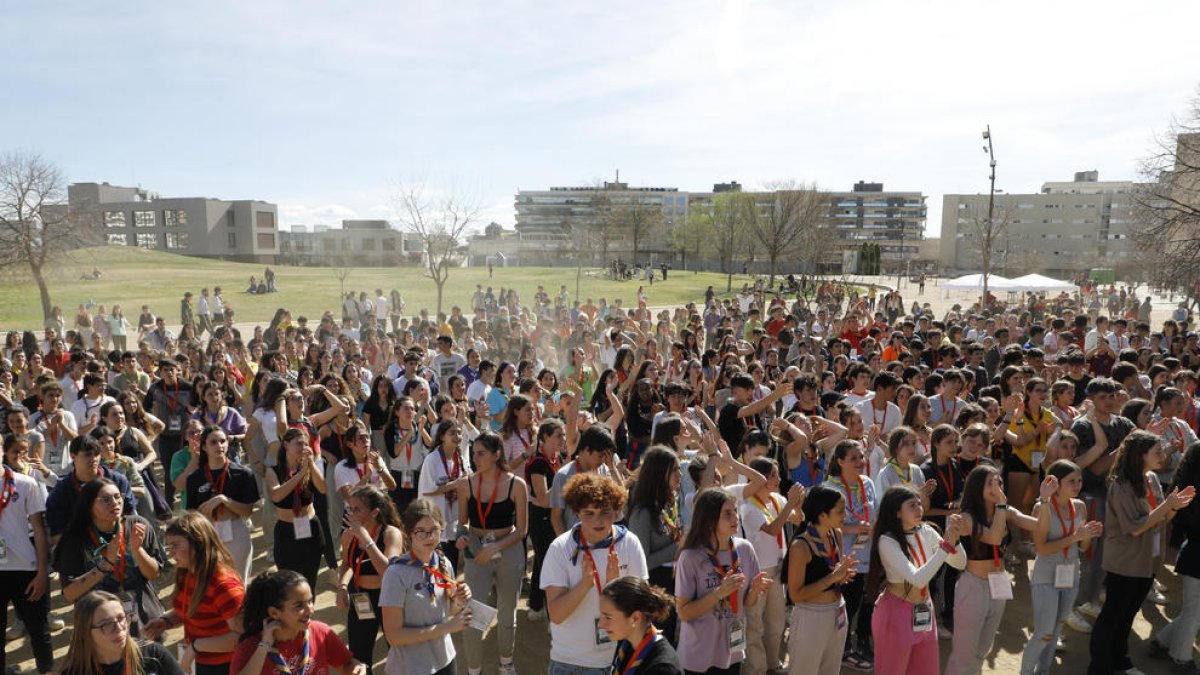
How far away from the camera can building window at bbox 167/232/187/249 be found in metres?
93.2

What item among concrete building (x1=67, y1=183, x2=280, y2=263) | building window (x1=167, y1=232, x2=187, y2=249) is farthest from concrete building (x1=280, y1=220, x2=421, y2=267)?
building window (x1=167, y1=232, x2=187, y2=249)

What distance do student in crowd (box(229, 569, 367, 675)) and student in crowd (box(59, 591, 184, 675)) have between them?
1.36 feet

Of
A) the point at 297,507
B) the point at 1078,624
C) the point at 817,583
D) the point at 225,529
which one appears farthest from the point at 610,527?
the point at 1078,624

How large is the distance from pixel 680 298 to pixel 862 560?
40337mm

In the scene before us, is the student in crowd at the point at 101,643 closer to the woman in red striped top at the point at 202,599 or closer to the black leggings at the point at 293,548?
the woman in red striped top at the point at 202,599

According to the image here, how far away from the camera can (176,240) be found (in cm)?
9375

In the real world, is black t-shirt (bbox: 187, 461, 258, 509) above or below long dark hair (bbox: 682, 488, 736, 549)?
below

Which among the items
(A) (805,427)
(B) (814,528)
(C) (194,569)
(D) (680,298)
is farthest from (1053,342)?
(D) (680,298)

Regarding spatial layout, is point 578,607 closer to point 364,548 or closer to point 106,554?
point 364,548

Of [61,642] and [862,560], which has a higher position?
[862,560]

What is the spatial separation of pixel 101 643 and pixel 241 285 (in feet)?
160

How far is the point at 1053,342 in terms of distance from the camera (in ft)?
43.8

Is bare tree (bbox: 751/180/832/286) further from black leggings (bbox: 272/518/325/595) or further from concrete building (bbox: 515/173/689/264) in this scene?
black leggings (bbox: 272/518/325/595)

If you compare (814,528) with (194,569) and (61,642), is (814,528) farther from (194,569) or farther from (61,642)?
(61,642)
